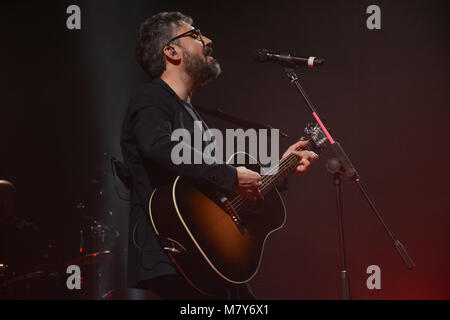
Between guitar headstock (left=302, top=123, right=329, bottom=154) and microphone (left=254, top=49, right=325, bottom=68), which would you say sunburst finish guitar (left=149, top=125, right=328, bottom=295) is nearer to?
guitar headstock (left=302, top=123, right=329, bottom=154)

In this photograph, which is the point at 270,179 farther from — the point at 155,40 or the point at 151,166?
the point at 155,40

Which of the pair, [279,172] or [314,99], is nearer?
[279,172]

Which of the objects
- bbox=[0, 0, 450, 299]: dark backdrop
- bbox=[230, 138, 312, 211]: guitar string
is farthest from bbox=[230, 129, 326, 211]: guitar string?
bbox=[0, 0, 450, 299]: dark backdrop

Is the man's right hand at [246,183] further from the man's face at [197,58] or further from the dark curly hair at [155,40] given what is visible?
the dark curly hair at [155,40]

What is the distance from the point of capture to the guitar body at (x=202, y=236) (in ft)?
5.12

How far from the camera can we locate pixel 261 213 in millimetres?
1979

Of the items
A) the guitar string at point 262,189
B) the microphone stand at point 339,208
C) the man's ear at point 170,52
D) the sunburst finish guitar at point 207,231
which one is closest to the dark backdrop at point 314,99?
the guitar string at point 262,189

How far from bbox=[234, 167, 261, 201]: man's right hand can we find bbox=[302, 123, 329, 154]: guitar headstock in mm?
612

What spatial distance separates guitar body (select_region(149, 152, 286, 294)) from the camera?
5.12 ft

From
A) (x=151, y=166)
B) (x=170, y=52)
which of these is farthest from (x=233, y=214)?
(x=170, y=52)

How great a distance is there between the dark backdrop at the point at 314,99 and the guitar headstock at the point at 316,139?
1392mm

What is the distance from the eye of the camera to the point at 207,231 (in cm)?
164

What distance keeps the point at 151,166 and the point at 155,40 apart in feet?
2.41
